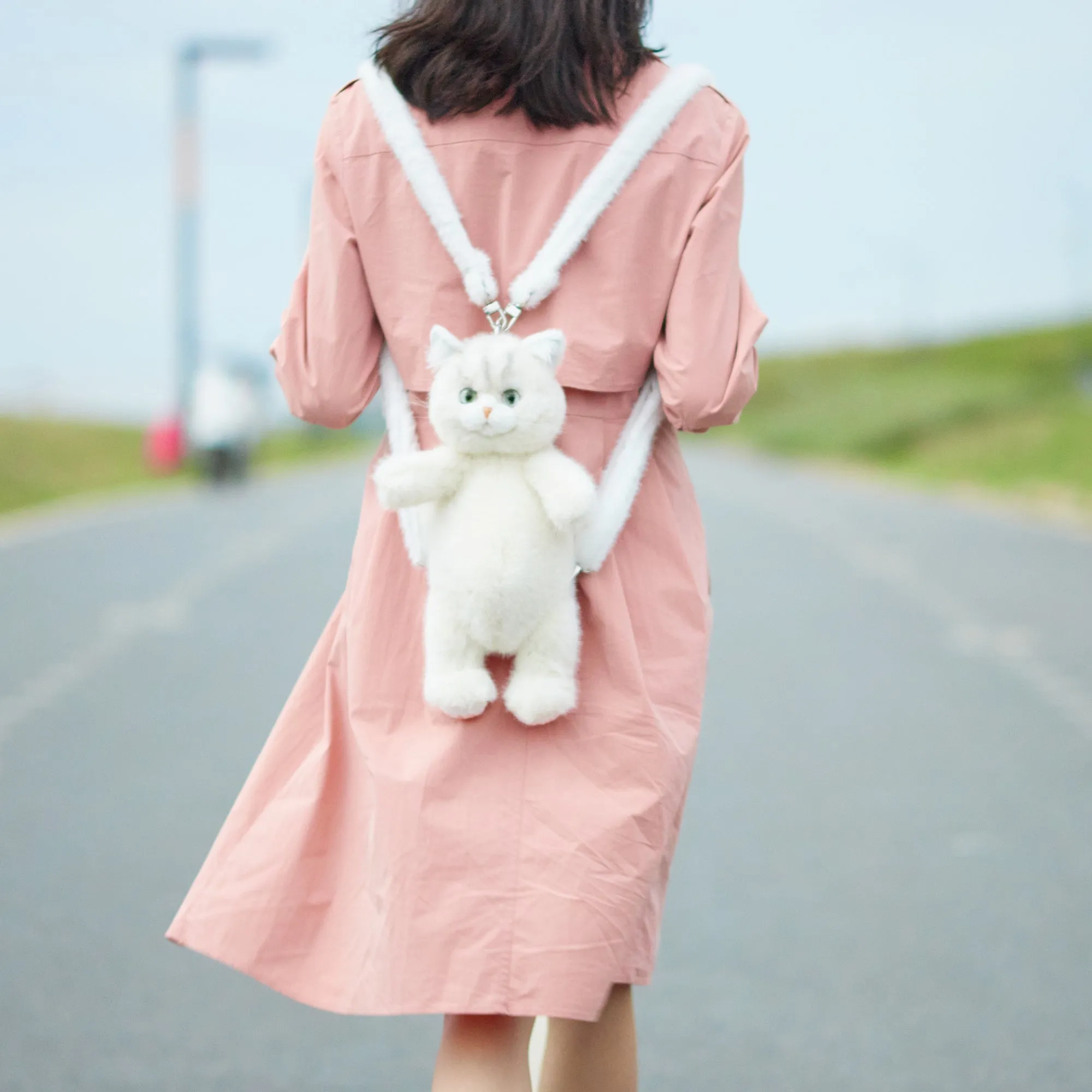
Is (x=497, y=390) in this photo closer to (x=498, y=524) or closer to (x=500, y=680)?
(x=498, y=524)

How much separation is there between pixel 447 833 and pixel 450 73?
100cm

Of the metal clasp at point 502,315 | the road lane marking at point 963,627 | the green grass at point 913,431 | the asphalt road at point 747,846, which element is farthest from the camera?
the green grass at point 913,431

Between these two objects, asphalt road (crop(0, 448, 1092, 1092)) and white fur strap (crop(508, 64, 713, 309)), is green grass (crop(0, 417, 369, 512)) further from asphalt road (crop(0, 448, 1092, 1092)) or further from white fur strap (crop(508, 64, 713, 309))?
white fur strap (crop(508, 64, 713, 309))

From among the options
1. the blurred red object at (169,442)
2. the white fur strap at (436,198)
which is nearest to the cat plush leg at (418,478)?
the white fur strap at (436,198)

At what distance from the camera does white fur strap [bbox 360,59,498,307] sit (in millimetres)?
2434

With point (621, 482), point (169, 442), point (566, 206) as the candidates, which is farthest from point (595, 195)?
point (169, 442)

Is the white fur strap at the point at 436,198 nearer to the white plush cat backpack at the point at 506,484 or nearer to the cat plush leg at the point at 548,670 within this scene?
the white plush cat backpack at the point at 506,484

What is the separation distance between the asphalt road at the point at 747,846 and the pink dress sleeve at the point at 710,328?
190 centimetres

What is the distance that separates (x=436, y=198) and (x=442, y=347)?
22 cm

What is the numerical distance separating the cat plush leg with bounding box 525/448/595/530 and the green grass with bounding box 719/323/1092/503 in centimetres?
2084

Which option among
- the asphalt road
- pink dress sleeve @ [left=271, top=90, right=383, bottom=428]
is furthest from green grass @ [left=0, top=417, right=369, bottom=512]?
pink dress sleeve @ [left=271, top=90, right=383, bottom=428]

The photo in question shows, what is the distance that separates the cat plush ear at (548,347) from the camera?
235 centimetres

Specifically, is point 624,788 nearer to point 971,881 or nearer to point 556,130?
point 556,130

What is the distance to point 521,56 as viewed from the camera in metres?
2.40
